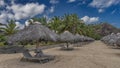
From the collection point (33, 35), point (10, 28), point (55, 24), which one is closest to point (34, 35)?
point (33, 35)

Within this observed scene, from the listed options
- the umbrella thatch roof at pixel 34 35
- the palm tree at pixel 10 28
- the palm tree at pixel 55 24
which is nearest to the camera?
the umbrella thatch roof at pixel 34 35

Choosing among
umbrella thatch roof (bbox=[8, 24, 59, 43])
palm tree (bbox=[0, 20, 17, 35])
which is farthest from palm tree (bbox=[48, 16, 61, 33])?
umbrella thatch roof (bbox=[8, 24, 59, 43])

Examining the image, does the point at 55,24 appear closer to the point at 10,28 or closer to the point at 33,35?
the point at 10,28

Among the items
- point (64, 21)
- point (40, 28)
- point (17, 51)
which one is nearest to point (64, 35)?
point (17, 51)

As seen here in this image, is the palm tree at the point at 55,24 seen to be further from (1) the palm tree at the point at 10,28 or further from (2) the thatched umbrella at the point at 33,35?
(2) the thatched umbrella at the point at 33,35

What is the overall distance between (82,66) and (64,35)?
42.6ft

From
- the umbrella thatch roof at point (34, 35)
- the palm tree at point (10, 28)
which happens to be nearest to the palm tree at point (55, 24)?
the palm tree at point (10, 28)

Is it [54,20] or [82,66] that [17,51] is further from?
[54,20]

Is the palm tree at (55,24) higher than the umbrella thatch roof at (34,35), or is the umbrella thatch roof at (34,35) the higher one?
the palm tree at (55,24)

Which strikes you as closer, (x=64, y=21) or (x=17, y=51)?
(x=17, y=51)

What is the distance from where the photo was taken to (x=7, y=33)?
2778cm

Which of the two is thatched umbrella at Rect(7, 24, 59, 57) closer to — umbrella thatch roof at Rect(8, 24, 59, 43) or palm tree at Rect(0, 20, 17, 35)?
umbrella thatch roof at Rect(8, 24, 59, 43)

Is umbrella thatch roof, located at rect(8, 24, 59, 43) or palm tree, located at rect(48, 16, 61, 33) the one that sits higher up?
palm tree, located at rect(48, 16, 61, 33)

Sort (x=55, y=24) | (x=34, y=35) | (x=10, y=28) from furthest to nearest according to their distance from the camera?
(x=55, y=24) < (x=10, y=28) < (x=34, y=35)
